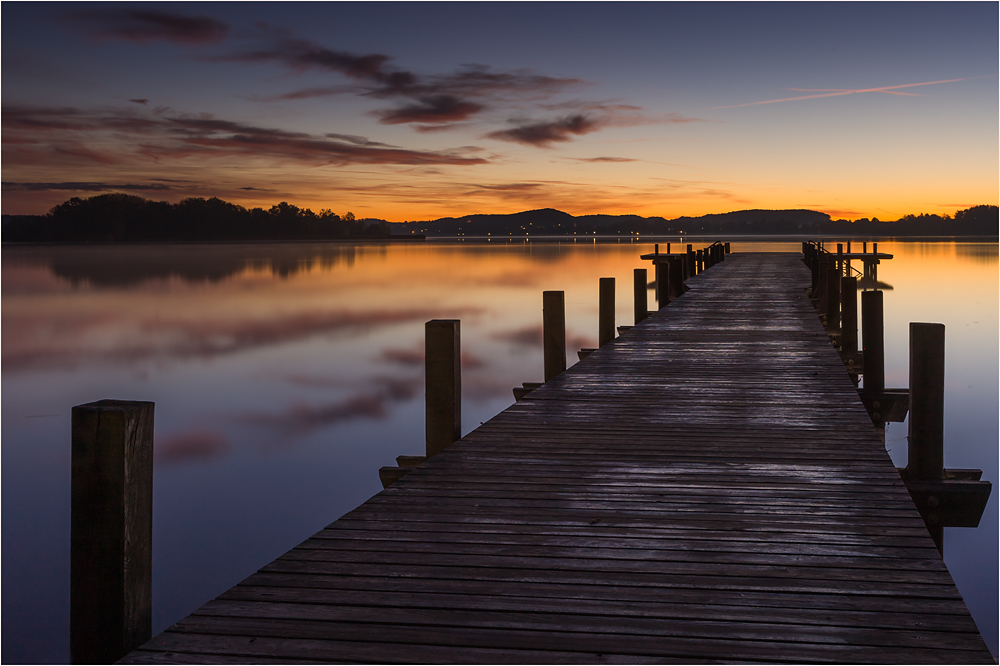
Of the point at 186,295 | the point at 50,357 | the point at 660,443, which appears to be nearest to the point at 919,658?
the point at 660,443

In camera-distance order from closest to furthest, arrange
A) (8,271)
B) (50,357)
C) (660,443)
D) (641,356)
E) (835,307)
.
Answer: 1. (660,443)
2. (641,356)
3. (835,307)
4. (50,357)
5. (8,271)

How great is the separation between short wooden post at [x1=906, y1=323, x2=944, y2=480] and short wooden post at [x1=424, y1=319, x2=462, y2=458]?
347cm

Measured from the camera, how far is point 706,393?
23.5 feet

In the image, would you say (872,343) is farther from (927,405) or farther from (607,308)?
(607,308)

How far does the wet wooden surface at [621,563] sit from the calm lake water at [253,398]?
3.97 m

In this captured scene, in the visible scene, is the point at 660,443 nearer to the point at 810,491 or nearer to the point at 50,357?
the point at 810,491

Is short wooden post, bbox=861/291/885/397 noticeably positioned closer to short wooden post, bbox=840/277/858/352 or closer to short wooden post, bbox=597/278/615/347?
short wooden post, bbox=840/277/858/352

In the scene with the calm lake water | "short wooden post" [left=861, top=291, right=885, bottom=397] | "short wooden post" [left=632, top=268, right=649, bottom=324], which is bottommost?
the calm lake water

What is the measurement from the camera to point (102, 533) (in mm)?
2877

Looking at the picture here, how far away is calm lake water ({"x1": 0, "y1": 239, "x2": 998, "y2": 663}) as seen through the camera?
8156 mm

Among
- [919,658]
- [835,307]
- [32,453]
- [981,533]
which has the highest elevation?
[835,307]

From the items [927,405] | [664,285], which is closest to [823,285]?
[664,285]

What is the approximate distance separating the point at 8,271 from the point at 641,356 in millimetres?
50886

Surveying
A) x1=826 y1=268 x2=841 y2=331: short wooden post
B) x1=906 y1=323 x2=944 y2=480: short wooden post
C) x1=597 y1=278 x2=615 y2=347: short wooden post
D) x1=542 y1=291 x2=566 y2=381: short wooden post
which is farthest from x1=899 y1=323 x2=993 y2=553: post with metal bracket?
x1=826 y1=268 x2=841 y2=331: short wooden post
